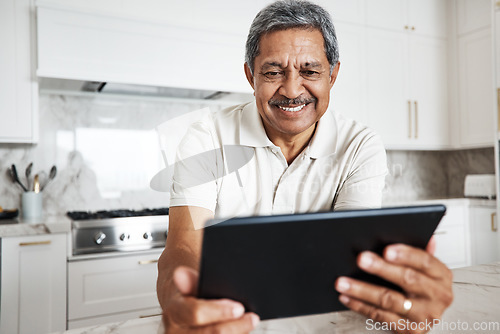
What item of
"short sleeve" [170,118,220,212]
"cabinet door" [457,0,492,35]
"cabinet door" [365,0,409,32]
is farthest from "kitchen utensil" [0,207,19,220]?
"cabinet door" [457,0,492,35]

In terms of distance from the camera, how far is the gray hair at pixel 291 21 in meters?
1.10

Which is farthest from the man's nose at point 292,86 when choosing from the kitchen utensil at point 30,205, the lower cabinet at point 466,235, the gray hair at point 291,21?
the lower cabinet at point 466,235

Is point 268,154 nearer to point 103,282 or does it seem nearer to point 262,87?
point 262,87

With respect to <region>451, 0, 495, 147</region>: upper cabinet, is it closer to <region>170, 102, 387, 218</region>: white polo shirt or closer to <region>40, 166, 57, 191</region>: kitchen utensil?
<region>170, 102, 387, 218</region>: white polo shirt

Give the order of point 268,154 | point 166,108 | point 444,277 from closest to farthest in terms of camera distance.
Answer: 1. point 444,277
2. point 268,154
3. point 166,108

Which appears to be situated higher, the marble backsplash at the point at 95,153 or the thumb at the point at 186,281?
the marble backsplash at the point at 95,153

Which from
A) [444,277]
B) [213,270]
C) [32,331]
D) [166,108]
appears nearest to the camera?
[213,270]

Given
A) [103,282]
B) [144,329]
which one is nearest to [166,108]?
[103,282]

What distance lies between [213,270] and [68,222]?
169 centimetres

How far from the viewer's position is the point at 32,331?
187 centimetres

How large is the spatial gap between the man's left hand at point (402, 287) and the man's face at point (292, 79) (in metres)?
0.65

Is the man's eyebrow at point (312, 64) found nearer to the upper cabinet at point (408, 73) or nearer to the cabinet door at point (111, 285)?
the cabinet door at point (111, 285)

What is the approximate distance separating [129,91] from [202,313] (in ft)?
7.24

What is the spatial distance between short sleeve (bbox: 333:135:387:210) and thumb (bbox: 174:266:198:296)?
0.67 metres
